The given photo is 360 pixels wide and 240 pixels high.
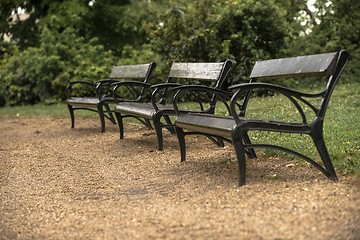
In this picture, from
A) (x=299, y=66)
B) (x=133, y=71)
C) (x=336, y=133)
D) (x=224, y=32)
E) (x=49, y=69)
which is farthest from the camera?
(x=49, y=69)

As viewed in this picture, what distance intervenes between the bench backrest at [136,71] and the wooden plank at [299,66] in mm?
3157

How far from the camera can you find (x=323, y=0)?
53.7 feet

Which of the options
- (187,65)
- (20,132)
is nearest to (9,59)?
(20,132)

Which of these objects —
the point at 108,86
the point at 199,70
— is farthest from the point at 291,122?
the point at 108,86

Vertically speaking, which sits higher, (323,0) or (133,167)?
(323,0)

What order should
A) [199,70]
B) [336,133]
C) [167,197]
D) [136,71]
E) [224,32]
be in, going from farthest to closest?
1. [224,32]
2. [136,71]
3. [199,70]
4. [336,133]
5. [167,197]

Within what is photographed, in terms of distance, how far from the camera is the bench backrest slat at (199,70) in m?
6.66

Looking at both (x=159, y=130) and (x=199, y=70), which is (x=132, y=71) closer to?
(x=199, y=70)

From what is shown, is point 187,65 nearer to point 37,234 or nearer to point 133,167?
point 133,167

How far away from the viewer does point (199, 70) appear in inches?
282

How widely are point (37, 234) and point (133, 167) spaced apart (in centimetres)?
228

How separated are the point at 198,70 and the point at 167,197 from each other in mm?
2826

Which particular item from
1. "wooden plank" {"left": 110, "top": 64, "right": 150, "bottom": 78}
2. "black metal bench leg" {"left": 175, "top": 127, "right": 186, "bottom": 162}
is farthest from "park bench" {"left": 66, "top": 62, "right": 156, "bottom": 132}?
"black metal bench leg" {"left": 175, "top": 127, "right": 186, "bottom": 162}

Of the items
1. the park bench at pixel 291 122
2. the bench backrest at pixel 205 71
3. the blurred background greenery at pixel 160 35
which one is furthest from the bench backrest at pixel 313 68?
the blurred background greenery at pixel 160 35
